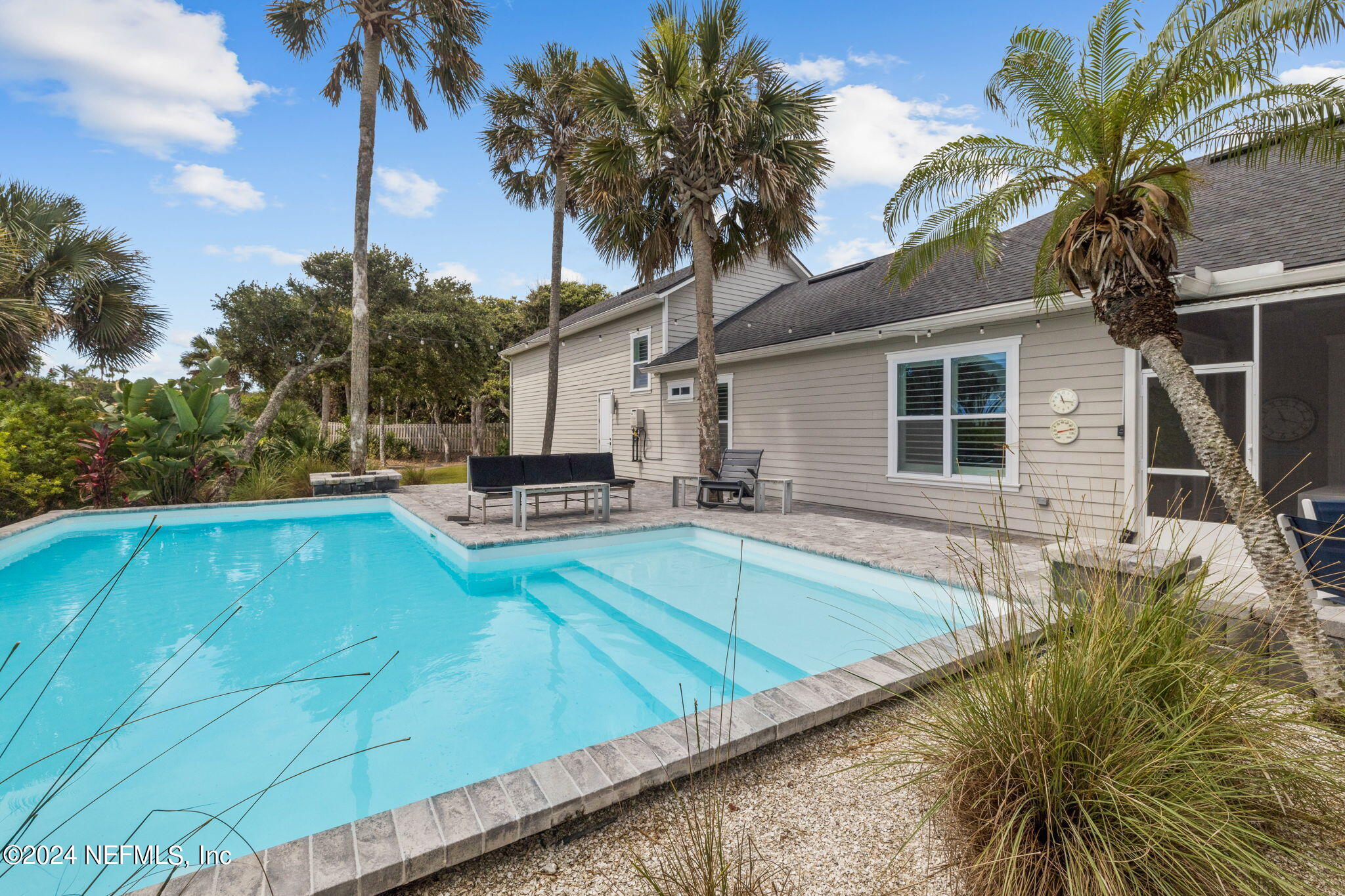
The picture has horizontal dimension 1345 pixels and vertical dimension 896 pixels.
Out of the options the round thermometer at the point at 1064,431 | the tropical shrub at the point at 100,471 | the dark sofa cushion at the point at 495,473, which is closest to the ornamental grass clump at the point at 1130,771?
the round thermometer at the point at 1064,431

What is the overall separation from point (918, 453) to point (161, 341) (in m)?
14.3

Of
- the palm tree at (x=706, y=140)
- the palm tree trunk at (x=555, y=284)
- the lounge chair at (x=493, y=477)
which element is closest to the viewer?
the lounge chair at (x=493, y=477)

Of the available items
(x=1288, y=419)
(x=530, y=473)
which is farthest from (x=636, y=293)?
(x=1288, y=419)

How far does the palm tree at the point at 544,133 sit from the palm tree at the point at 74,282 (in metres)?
7.66

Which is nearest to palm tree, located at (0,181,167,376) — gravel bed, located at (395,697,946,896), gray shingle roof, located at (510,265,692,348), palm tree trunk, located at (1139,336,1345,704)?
gray shingle roof, located at (510,265,692,348)

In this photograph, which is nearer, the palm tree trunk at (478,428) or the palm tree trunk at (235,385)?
the palm tree trunk at (235,385)

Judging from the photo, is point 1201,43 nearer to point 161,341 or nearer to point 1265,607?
point 1265,607

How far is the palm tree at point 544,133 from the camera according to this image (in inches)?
528

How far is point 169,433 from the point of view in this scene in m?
9.34

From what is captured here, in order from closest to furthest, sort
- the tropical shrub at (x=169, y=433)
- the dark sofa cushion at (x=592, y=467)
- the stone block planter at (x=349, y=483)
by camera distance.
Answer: the tropical shrub at (x=169, y=433), the dark sofa cushion at (x=592, y=467), the stone block planter at (x=349, y=483)

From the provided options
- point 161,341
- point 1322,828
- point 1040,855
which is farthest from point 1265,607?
point 161,341

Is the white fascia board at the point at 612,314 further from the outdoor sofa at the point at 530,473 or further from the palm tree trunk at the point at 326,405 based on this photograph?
the palm tree trunk at the point at 326,405

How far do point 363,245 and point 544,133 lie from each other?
5.35 meters

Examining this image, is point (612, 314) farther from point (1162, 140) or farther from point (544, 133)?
point (1162, 140)
